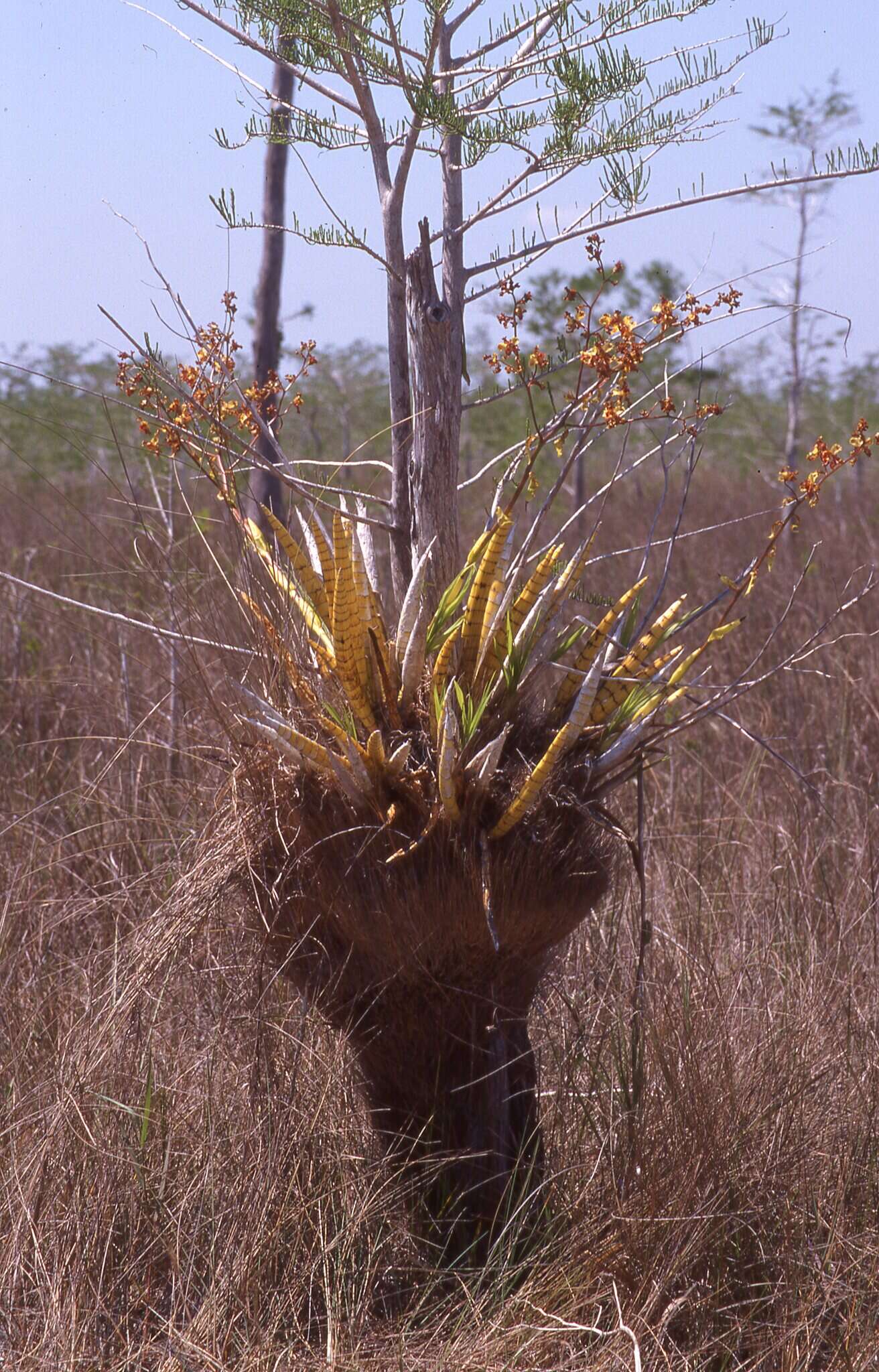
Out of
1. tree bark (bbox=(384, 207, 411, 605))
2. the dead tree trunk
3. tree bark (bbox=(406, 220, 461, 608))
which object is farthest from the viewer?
the dead tree trunk

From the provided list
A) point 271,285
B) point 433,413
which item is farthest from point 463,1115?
point 271,285

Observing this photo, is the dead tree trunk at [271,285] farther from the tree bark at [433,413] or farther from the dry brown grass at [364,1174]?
the tree bark at [433,413]

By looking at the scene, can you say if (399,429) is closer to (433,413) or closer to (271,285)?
(433,413)

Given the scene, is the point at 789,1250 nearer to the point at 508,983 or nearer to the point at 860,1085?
the point at 860,1085

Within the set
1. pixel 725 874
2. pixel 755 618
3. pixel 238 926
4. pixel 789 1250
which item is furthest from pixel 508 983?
pixel 755 618

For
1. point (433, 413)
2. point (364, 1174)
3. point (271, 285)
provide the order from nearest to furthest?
point (433, 413)
point (364, 1174)
point (271, 285)

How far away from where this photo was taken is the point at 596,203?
6.50 feet

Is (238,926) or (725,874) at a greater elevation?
(238,926)

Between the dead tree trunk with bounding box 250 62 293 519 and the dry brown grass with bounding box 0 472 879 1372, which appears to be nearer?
the dry brown grass with bounding box 0 472 879 1372

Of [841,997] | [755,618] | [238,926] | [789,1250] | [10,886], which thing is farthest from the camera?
[755,618]

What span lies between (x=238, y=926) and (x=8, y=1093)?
0.90 m

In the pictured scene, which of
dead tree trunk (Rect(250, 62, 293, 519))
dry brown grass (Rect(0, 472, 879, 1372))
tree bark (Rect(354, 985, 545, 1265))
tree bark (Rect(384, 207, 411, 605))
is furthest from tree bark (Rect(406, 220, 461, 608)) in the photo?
dead tree trunk (Rect(250, 62, 293, 519))

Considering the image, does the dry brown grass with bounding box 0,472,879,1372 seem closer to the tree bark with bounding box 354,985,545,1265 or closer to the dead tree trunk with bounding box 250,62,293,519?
the tree bark with bounding box 354,985,545,1265

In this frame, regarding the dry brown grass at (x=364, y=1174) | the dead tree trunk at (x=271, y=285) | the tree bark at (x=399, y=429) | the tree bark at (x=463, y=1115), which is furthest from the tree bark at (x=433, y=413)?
the dead tree trunk at (x=271, y=285)
